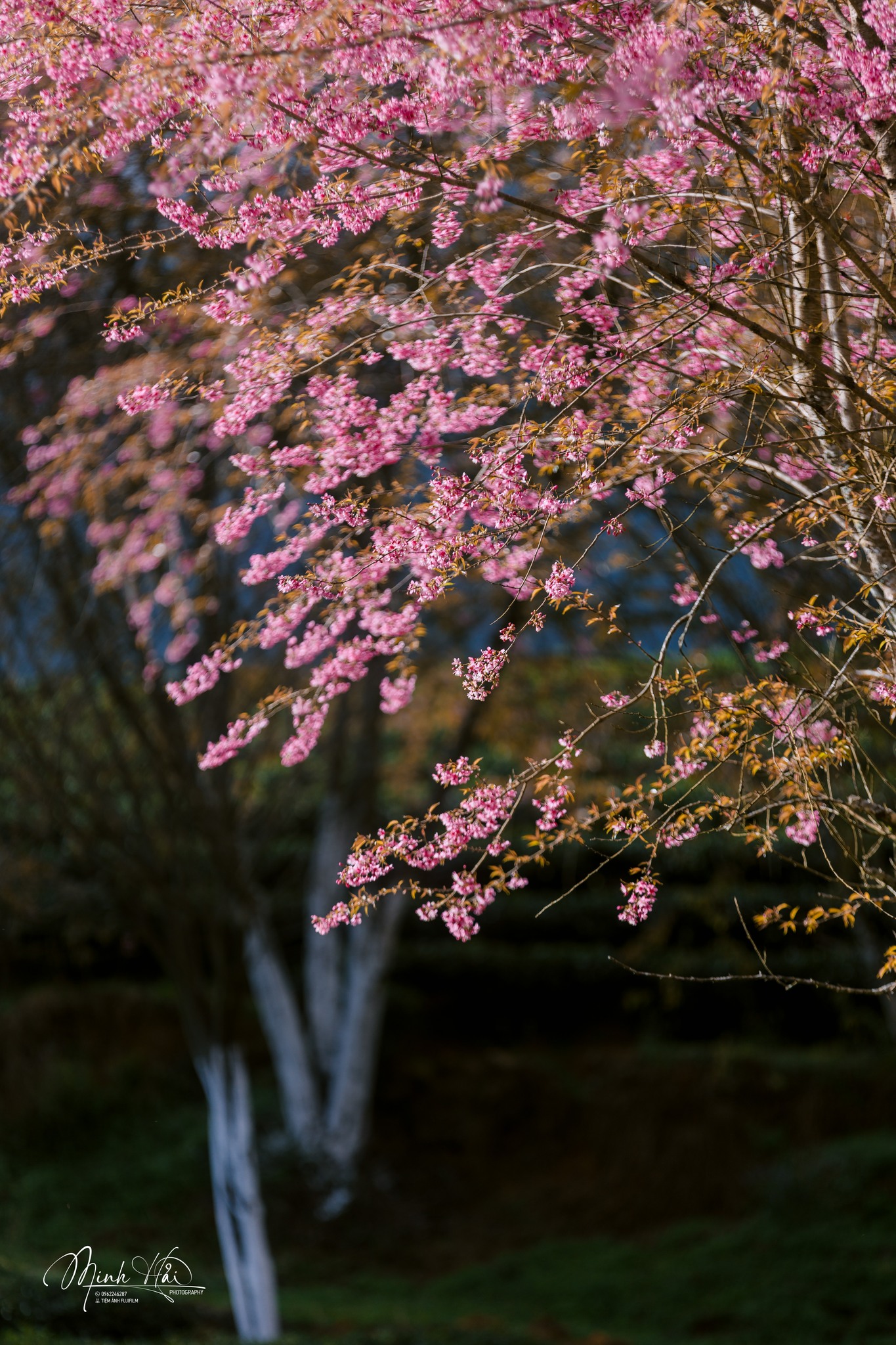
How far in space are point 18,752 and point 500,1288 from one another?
461cm

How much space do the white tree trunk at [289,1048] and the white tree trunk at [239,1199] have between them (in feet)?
8.41

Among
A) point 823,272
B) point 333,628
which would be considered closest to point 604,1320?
point 333,628

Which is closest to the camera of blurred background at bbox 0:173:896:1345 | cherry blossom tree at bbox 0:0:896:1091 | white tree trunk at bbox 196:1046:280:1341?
cherry blossom tree at bbox 0:0:896:1091

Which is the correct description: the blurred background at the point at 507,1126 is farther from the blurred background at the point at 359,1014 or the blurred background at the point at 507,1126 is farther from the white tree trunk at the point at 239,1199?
the white tree trunk at the point at 239,1199

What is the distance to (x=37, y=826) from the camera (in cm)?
736

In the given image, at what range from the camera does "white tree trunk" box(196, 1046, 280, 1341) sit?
579 centimetres

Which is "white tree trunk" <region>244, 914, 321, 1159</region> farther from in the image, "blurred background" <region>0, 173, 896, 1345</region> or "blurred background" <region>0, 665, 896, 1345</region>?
"blurred background" <region>0, 665, 896, 1345</region>

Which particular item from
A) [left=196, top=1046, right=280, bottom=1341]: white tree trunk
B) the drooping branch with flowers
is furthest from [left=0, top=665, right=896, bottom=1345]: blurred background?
the drooping branch with flowers

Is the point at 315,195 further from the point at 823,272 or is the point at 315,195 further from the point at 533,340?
the point at 823,272

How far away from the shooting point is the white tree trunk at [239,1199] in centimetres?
579

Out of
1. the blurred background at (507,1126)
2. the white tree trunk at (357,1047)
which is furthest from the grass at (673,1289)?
the white tree trunk at (357,1047)

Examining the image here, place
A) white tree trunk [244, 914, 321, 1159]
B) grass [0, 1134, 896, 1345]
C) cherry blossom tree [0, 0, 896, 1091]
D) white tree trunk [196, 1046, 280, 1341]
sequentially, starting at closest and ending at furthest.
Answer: cherry blossom tree [0, 0, 896, 1091]
white tree trunk [196, 1046, 280, 1341]
grass [0, 1134, 896, 1345]
white tree trunk [244, 914, 321, 1159]

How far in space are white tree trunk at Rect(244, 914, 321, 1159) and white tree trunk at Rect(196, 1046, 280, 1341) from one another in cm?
256

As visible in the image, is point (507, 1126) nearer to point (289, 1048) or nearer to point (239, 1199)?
point (289, 1048)
